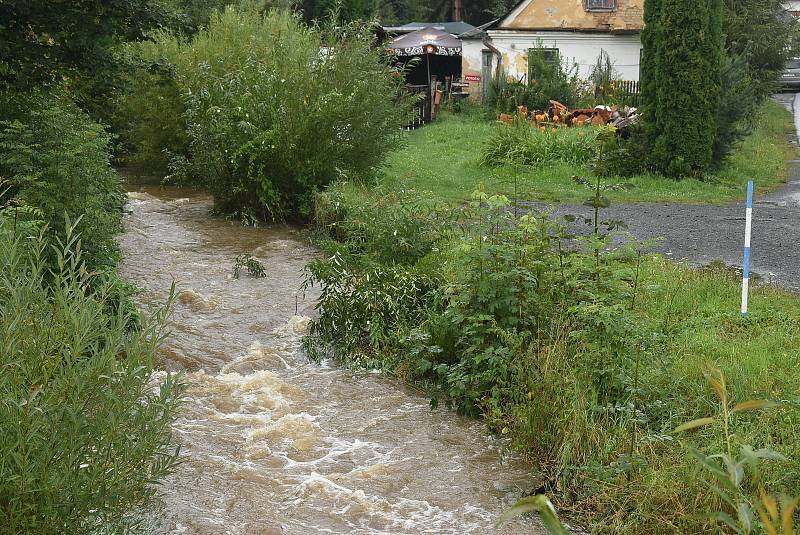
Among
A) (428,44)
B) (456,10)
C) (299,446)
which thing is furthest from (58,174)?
(456,10)

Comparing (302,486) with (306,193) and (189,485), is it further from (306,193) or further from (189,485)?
(306,193)

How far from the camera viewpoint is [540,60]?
2672 cm

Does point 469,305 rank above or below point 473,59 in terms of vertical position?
below

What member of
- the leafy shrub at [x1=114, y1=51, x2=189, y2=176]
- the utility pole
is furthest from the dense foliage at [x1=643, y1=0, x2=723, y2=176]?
the utility pole

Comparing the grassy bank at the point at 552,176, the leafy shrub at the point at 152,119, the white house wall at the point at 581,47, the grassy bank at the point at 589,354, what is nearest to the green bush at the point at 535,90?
the white house wall at the point at 581,47

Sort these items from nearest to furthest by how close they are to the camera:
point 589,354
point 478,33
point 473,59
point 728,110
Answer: point 589,354 < point 728,110 < point 478,33 < point 473,59

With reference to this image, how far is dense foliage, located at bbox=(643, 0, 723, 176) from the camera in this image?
15727 mm

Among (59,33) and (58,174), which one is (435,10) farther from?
(58,174)

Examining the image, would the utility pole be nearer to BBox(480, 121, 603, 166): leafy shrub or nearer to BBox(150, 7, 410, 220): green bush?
BBox(480, 121, 603, 166): leafy shrub

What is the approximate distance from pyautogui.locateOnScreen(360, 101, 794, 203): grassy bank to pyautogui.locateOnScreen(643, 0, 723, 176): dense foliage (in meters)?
0.52

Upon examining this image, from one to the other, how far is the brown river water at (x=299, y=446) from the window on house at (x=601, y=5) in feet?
74.1

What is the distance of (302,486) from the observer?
5438mm

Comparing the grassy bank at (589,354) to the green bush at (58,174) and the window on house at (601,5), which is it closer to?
the green bush at (58,174)

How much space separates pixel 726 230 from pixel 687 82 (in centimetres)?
499
